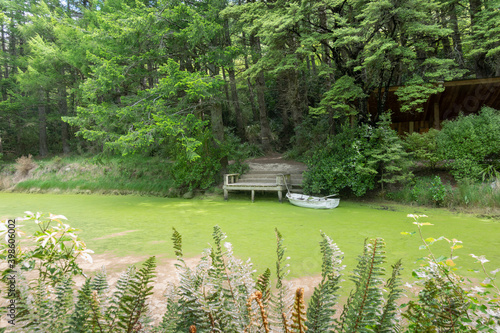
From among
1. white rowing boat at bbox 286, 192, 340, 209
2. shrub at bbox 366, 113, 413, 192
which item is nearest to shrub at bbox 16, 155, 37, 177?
white rowing boat at bbox 286, 192, 340, 209

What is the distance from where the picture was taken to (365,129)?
26.3 ft

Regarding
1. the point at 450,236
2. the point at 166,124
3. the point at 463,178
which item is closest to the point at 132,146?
the point at 166,124

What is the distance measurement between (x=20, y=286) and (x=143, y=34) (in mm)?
10034

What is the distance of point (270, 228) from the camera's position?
5.60m

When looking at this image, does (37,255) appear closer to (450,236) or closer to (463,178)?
(450,236)

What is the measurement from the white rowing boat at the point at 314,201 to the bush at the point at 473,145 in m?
3.30

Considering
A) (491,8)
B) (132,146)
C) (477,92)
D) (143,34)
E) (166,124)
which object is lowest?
(132,146)

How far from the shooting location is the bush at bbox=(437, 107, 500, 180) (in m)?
7.27

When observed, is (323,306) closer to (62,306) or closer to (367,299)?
(367,299)

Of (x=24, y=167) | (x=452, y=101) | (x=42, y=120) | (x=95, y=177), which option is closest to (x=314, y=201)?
(x=452, y=101)

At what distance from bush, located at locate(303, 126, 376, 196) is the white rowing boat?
1.64 ft

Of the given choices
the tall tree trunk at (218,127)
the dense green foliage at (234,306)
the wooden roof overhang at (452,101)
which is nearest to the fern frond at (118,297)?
the dense green foliage at (234,306)

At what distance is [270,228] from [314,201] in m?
2.37

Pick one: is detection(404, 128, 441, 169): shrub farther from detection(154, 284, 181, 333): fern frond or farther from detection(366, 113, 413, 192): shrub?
detection(154, 284, 181, 333): fern frond
